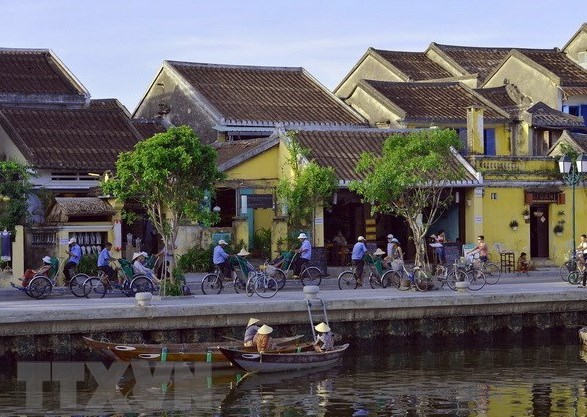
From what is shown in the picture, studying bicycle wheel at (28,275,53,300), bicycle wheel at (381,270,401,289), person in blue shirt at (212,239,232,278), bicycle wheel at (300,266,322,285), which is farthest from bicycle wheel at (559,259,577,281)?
bicycle wheel at (28,275,53,300)

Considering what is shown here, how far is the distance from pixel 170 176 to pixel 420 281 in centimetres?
771

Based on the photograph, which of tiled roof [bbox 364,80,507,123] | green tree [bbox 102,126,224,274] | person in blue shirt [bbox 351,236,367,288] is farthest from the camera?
tiled roof [bbox 364,80,507,123]

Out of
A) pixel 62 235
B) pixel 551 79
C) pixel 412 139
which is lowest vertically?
pixel 62 235

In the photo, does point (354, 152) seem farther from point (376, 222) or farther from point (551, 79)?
point (551, 79)

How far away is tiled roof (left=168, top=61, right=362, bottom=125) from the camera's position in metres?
54.6

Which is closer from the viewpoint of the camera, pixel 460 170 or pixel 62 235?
pixel 62 235

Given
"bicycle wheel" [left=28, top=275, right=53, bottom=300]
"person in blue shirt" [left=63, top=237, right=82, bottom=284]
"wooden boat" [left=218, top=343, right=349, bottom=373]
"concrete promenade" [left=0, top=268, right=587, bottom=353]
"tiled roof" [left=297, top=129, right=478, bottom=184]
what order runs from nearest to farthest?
"wooden boat" [left=218, top=343, right=349, bottom=373]
"concrete promenade" [left=0, top=268, right=587, bottom=353]
"bicycle wheel" [left=28, top=275, right=53, bottom=300]
"person in blue shirt" [left=63, top=237, right=82, bottom=284]
"tiled roof" [left=297, top=129, right=478, bottom=184]

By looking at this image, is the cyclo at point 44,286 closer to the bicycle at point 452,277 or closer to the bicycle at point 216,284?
the bicycle at point 216,284

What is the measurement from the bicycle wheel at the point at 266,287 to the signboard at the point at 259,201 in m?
9.47

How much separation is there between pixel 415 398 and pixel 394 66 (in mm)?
37456

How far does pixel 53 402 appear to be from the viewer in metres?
29.3

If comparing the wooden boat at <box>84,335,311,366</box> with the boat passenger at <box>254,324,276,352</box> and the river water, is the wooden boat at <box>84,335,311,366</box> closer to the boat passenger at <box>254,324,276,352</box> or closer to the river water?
the boat passenger at <box>254,324,276,352</box>

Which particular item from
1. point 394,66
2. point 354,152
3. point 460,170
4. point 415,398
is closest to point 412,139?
point 460,170

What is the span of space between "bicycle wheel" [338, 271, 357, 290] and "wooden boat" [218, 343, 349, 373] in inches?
319
